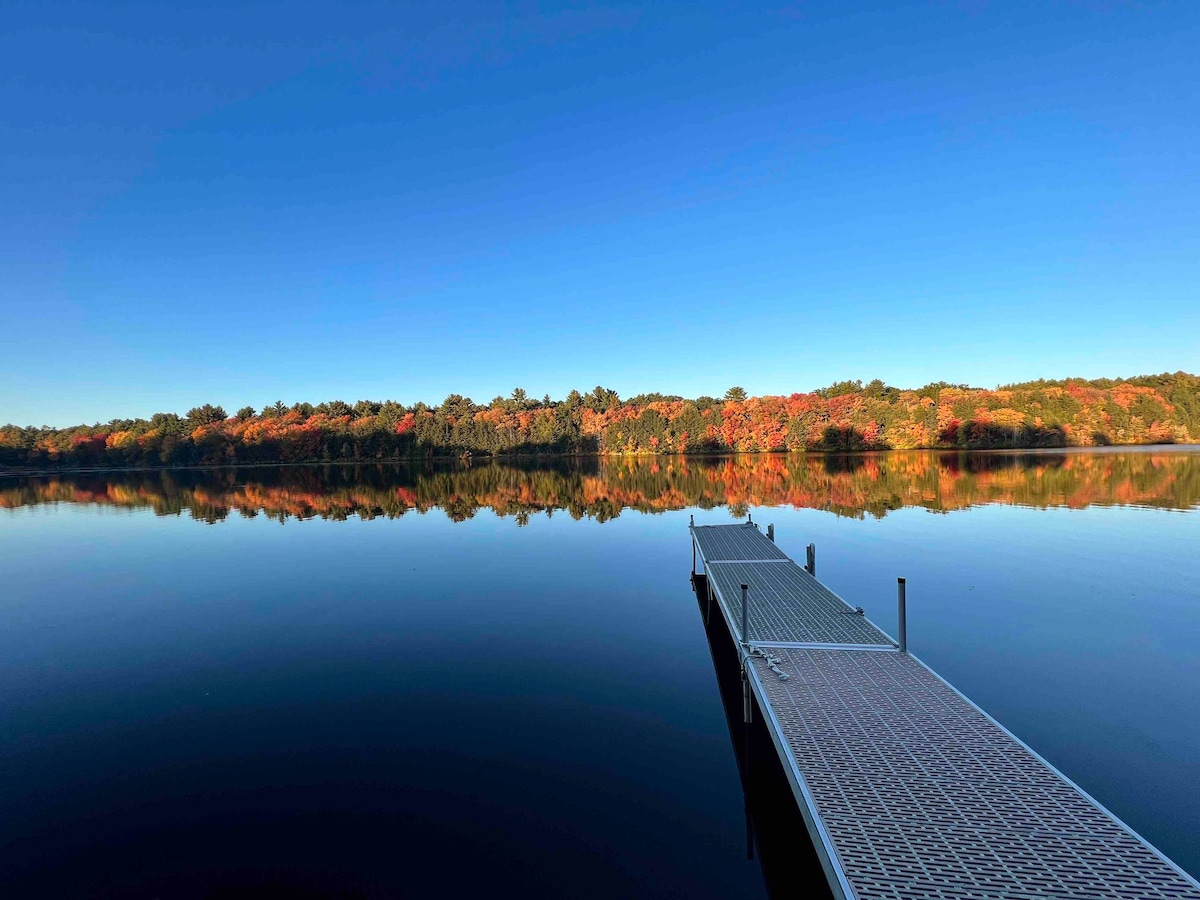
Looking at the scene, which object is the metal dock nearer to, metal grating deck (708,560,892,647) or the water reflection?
metal grating deck (708,560,892,647)

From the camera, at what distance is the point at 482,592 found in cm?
1209

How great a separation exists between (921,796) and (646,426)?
239 feet

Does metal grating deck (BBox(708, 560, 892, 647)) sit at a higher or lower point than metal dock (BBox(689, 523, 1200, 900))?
higher

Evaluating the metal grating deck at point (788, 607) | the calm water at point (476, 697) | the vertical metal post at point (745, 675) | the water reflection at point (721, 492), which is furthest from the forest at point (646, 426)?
the vertical metal post at point (745, 675)

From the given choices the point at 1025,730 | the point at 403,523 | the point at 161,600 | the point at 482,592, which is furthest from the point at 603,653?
the point at 403,523

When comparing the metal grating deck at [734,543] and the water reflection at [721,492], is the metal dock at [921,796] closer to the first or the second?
the metal grating deck at [734,543]

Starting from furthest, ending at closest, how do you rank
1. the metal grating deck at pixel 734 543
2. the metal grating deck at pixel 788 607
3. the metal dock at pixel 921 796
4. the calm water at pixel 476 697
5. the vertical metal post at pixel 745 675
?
the metal grating deck at pixel 734 543 → the metal grating deck at pixel 788 607 → the vertical metal post at pixel 745 675 → the calm water at pixel 476 697 → the metal dock at pixel 921 796

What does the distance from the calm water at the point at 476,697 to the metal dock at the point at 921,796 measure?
0.92 m

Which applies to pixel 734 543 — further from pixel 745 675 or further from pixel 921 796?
pixel 921 796

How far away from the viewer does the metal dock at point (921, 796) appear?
3395 millimetres

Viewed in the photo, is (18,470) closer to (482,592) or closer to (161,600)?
(161,600)

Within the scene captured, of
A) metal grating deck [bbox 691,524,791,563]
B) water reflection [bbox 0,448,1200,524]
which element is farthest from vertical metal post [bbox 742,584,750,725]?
water reflection [bbox 0,448,1200,524]

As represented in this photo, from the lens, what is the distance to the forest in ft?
207

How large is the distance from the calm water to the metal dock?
0.92 meters
